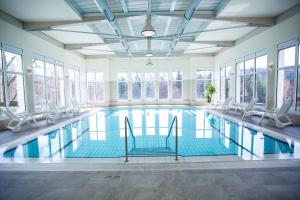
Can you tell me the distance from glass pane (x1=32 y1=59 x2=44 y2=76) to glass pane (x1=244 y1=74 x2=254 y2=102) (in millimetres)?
9229

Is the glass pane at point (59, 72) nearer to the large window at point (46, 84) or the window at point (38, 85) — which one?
the large window at point (46, 84)

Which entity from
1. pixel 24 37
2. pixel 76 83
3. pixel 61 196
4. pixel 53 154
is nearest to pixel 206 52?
pixel 76 83

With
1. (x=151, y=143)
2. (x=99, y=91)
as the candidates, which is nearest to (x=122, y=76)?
(x=99, y=91)

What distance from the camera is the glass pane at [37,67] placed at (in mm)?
6777

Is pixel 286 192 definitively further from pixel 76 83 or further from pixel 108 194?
pixel 76 83

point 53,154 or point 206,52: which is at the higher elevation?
point 206,52

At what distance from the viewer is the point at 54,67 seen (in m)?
8.17

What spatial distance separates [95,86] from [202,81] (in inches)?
305

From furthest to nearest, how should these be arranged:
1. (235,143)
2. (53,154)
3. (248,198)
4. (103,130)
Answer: (103,130) → (235,143) → (53,154) → (248,198)

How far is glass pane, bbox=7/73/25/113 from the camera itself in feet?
18.4

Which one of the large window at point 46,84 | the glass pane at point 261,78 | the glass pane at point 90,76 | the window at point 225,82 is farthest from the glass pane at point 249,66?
the glass pane at point 90,76

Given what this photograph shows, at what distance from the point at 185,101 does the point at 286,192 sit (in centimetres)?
1129

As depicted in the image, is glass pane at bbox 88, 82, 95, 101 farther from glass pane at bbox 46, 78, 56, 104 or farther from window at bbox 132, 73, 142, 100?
glass pane at bbox 46, 78, 56, 104

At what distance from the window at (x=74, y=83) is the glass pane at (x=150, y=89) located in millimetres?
4856
